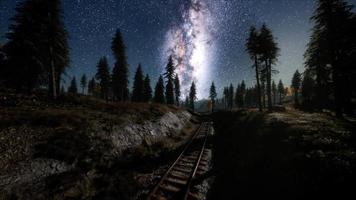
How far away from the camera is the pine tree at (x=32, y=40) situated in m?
20.4

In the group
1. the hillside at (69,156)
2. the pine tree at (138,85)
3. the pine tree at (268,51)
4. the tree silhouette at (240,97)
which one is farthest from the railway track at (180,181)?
the tree silhouette at (240,97)

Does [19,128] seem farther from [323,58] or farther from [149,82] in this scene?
[149,82]

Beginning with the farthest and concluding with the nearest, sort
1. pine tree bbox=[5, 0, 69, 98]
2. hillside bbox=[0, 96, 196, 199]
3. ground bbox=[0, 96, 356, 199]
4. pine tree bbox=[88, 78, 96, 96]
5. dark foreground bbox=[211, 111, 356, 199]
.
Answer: pine tree bbox=[88, 78, 96, 96] → pine tree bbox=[5, 0, 69, 98] → hillside bbox=[0, 96, 196, 199] → ground bbox=[0, 96, 356, 199] → dark foreground bbox=[211, 111, 356, 199]

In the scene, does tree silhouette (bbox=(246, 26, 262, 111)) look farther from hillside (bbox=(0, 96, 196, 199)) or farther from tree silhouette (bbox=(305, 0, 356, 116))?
hillside (bbox=(0, 96, 196, 199))

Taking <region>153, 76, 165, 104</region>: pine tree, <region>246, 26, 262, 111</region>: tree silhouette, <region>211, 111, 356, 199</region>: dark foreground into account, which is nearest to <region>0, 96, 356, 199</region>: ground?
<region>211, 111, 356, 199</region>: dark foreground

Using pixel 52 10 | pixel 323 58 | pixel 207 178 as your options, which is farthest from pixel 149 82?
pixel 207 178

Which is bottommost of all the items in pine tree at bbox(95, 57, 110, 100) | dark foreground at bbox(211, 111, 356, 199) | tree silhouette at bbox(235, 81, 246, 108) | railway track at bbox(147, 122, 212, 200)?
railway track at bbox(147, 122, 212, 200)

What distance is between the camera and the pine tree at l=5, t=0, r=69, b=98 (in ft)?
66.9

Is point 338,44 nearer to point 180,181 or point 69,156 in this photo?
point 180,181

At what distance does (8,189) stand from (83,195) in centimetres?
238

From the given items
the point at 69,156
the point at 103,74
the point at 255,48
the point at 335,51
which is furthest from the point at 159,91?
the point at 69,156

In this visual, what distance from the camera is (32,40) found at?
22469 mm

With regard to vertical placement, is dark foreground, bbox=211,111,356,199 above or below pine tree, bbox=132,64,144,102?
below

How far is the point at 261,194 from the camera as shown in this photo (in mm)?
6656
